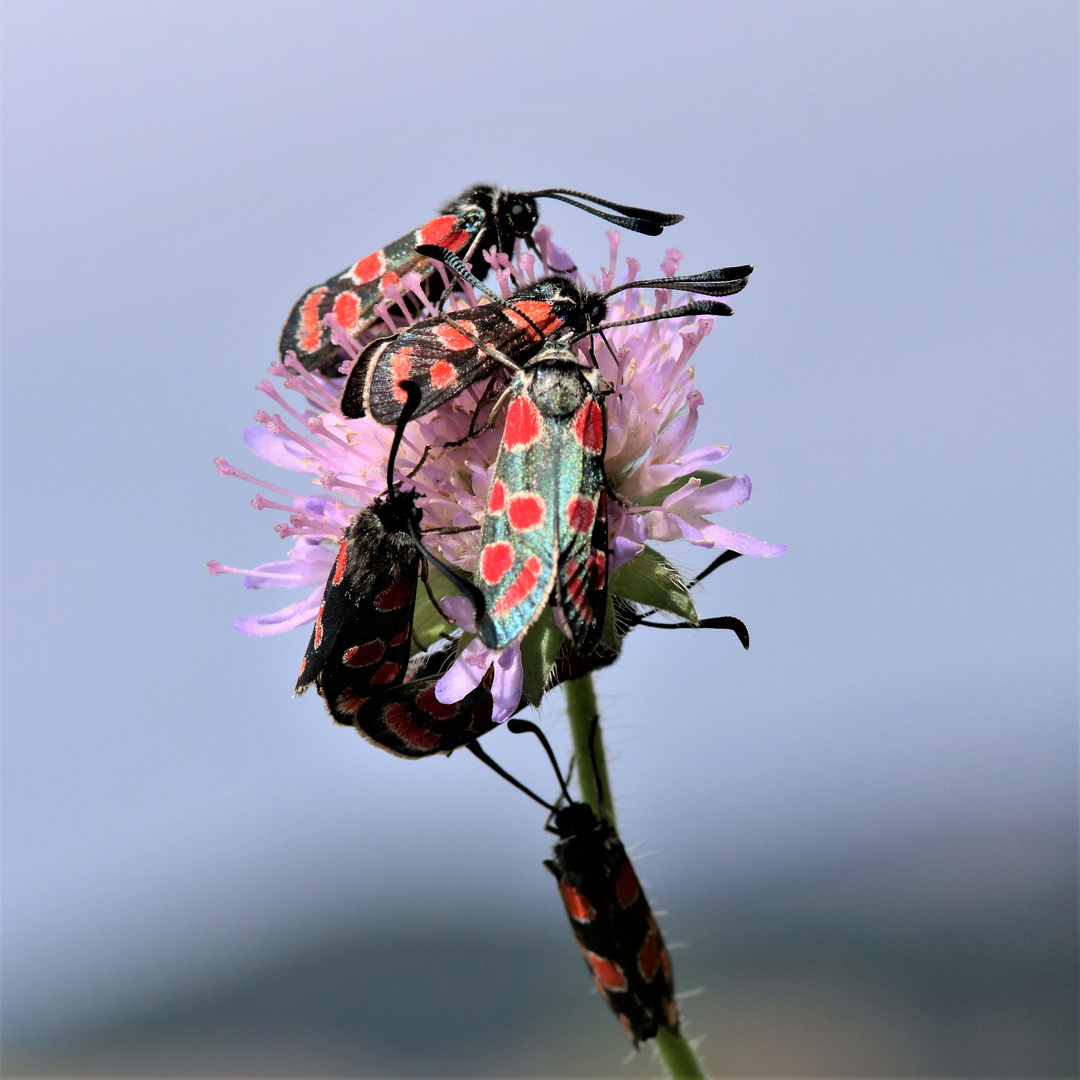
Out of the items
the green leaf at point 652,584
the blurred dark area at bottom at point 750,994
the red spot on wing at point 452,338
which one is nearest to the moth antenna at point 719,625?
the green leaf at point 652,584

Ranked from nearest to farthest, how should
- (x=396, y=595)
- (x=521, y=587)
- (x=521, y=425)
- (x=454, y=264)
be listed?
1. (x=521, y=587)
2. (x=521, y=425)
3. (x=396, y=595)
4. (x=454, y=264)

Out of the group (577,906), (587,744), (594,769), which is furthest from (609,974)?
(587,744)

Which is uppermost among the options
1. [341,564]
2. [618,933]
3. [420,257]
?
[420,257]

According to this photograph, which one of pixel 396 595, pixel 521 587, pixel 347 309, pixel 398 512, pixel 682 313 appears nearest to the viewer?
pixel 521 587

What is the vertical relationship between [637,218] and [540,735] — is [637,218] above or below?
above

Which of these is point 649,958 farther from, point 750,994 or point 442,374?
point 750,994

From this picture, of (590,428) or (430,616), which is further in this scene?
(430,616)

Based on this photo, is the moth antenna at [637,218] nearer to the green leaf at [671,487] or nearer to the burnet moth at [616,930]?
the green leaf at [671,487]

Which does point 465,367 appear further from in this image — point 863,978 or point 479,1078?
point 863,978
